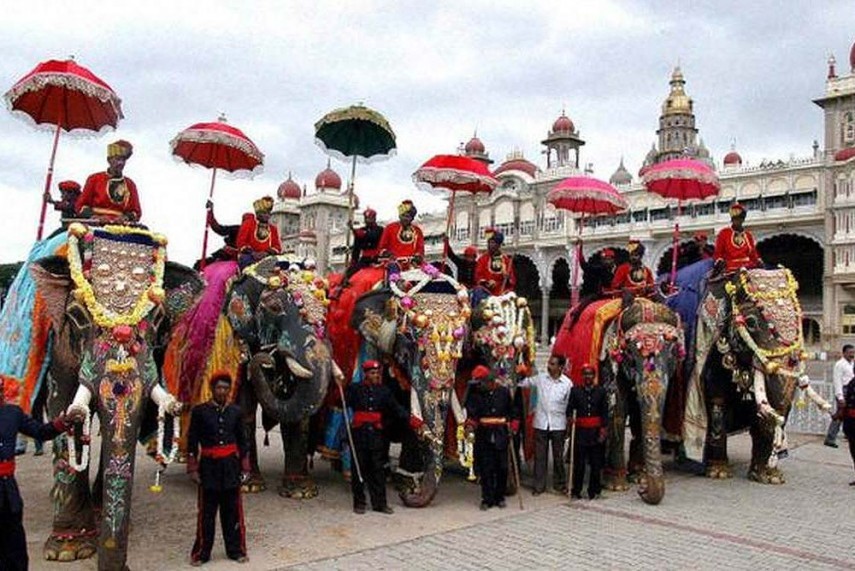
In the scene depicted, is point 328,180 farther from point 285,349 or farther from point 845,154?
point 285,349

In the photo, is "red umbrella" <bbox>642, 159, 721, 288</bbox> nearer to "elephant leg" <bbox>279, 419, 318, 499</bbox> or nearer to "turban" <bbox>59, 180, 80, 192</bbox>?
"elephant leg" <bbox>279, 419, 318, 499</bbox>

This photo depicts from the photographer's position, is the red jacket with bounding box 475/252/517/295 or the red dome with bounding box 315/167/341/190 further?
the red dome with bounding box 315/167/341/190

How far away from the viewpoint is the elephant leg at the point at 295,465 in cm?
729

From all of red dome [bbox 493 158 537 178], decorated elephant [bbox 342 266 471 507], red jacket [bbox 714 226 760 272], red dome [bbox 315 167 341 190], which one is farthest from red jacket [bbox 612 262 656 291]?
red dome [bbox 315 167 341 190]

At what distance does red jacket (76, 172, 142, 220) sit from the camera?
609 centimetres

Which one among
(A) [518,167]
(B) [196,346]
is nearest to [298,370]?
(B) [196,346]

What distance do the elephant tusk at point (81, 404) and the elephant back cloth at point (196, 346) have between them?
2396 mm

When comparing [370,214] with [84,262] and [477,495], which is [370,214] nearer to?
[477,495]

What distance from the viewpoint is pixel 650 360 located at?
7434mm

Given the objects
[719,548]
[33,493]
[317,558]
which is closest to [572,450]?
[719,548]

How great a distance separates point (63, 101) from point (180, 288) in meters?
2.64

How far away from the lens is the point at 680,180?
10812 millimetres

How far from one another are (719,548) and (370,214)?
17.0 ft

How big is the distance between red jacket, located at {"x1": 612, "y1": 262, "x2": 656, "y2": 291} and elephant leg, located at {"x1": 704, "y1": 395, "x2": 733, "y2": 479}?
1.56 m
